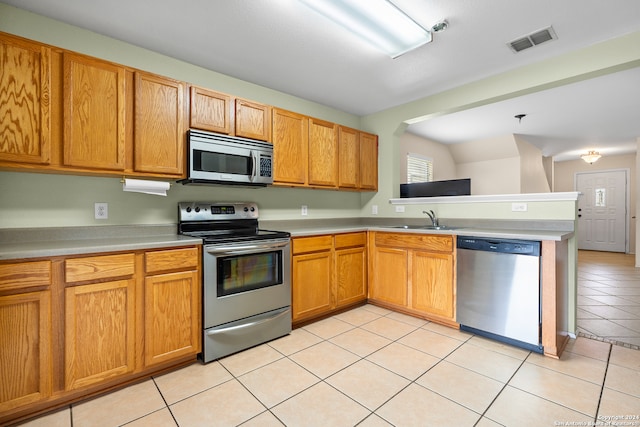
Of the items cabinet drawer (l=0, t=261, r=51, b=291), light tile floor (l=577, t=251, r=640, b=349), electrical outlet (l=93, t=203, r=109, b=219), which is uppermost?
Result: electrical outlet (l=93, t=203, r=109, b=219)

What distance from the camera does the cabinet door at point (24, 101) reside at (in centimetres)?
177

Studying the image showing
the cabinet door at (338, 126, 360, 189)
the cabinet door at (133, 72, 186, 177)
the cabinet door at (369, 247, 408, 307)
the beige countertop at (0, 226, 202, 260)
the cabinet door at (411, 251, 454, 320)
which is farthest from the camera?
the cabinet door at (338, 126, 360, 189)

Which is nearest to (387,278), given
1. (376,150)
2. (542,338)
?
(542,338)

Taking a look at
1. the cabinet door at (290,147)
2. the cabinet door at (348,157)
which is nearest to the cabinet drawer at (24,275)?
the cabinet door at (290,147)

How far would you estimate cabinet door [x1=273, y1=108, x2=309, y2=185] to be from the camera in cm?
300

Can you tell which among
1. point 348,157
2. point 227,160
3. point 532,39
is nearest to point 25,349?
point 227,160

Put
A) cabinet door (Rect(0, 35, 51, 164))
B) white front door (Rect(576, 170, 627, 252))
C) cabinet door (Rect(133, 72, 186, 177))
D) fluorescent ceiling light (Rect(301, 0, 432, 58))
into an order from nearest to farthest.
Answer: cabinet door (Rect(0, 35, 51, 164))
fluorescent ceiling light (Rect(301, 0, 432, 58))
cabinet door (Rect(133, 72, 186, 177))
white front door (Rect(576, 170, 627, 252))

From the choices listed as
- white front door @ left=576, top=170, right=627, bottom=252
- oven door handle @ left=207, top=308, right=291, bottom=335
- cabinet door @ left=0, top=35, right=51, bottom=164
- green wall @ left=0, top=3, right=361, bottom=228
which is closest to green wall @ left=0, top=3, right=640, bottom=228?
green wall @ left=0, top=3, right=361, bottom=228

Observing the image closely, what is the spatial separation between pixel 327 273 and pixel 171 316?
152 cm

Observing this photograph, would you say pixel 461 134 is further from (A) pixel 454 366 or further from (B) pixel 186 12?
(B) pixel 186 12

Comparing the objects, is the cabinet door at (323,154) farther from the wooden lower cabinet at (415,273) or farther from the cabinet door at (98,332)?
the cabinet door at (98,332)

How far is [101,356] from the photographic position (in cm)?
182

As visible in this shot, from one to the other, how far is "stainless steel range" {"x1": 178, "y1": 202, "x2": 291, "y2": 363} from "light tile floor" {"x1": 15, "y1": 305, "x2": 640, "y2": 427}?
0.52ft

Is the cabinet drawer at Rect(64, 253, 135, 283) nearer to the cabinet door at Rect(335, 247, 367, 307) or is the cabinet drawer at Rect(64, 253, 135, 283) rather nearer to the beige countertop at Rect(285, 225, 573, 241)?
the beige countertop at Rect(285, 225, 573, 241)
